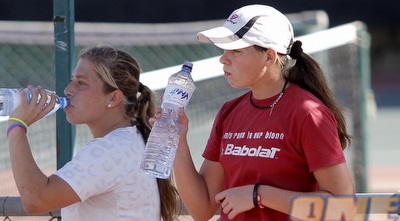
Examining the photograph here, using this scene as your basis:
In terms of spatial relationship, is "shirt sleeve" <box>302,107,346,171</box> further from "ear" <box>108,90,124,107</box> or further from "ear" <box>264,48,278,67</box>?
"ear" <box>108,90,124,107</box>

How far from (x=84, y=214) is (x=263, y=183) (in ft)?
2.24

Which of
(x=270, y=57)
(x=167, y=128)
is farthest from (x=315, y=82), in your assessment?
(x=167, y=128)

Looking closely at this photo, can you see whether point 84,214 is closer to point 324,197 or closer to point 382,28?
point 324,197

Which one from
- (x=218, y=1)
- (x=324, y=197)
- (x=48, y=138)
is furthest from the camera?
(x=218, y=1)

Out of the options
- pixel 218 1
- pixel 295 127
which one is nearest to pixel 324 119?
pixel 295 127

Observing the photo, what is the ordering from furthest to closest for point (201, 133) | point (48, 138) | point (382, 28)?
point (382, 28), point (201, 133), point (48, 138)

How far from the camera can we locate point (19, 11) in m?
19.4

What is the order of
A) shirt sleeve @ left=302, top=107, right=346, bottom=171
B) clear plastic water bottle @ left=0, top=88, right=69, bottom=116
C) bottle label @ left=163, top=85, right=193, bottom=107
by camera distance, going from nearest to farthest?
1. shirt sleeve @ left=302, top=107, right=346, bottom=171
2. bottle label @ left=163, top=85, right=193, bottom=107
3. clear plastic water bottle @ left=0, top=88, right=69, bottom=116

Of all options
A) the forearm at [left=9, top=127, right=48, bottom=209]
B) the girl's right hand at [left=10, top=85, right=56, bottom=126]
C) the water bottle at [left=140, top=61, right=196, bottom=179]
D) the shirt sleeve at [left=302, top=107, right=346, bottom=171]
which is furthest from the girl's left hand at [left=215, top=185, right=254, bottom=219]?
the girl's right hand at [left=10, top=85, right=56, bottom=126]

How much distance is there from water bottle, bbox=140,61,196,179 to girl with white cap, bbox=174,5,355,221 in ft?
0.14

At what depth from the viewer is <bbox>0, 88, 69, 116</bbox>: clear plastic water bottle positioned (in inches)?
116

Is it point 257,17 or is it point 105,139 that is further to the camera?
point 105,139

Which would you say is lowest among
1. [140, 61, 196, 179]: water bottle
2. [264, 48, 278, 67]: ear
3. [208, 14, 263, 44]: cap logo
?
[140, 61, 196, 179]: water bottle

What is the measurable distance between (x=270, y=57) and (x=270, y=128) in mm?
244
